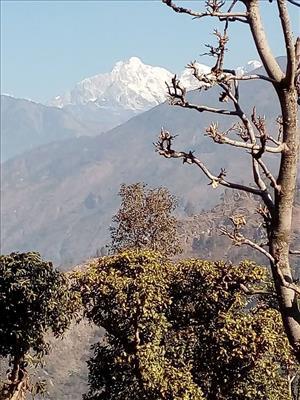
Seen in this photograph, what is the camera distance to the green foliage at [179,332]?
14.0 meters

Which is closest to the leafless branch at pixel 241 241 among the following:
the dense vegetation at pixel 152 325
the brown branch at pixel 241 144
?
the brown branch at pixel 241 144

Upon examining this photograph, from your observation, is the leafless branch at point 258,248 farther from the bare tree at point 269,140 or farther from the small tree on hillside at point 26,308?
the small tree on hillside at point 26,308

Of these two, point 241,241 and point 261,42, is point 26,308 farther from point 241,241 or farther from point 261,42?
point 261,42

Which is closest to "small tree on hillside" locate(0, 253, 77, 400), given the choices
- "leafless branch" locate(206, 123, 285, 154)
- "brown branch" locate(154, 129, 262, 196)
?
"brown branch" locate(154, 129, 262, 196)

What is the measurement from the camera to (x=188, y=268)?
1548cm

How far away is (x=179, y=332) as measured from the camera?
597 inches

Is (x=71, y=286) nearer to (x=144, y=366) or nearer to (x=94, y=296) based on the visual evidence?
(x=94, y=296)

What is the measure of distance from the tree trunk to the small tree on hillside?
10.4m

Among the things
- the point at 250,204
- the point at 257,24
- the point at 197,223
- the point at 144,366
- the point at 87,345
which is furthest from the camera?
the point at 197,223

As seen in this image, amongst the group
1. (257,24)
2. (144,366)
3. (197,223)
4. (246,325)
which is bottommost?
(144,366)

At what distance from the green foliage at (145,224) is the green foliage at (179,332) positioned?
5.98 m

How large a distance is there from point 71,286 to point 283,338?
5.26 metres

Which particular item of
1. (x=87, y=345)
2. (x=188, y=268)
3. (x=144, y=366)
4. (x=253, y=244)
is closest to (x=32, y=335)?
(x=144, y=366)

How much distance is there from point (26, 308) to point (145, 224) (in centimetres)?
737
